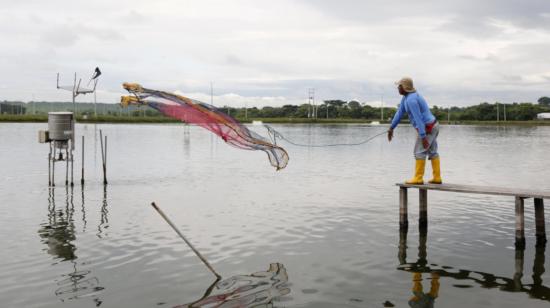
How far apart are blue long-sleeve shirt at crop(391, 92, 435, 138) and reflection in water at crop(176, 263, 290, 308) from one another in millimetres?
6814

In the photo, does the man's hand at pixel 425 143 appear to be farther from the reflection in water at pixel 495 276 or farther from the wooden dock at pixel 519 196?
the reflection in water at pixel 495 276

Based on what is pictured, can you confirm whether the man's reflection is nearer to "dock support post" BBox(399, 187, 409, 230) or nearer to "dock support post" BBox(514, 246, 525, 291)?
"dock support post" BBox(514, 246, 525, 291)

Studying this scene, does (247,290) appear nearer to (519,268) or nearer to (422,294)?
(422,294)

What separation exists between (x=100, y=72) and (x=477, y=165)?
1330 inches

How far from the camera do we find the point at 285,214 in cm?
2470

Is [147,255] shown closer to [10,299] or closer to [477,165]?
[10,299]

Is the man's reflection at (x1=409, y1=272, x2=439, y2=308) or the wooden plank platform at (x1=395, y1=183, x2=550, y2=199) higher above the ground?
the wooden plank platform at (x1=395, y1=183, x2=550, y2=199)

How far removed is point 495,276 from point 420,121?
560 cm

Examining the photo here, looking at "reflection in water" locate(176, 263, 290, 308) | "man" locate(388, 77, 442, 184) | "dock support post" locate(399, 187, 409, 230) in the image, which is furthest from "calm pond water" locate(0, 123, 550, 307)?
"man" locate(388, 77, 442, 184)

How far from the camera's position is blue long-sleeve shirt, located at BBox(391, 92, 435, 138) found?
59.7 ft

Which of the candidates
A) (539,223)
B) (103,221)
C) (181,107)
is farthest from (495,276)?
(103,221)

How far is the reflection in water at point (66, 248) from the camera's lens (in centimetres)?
1351

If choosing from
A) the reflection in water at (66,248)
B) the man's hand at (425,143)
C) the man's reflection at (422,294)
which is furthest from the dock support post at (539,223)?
the reflection in water at (66,248)

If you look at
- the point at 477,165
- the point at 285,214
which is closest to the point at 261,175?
the point at 285,214
